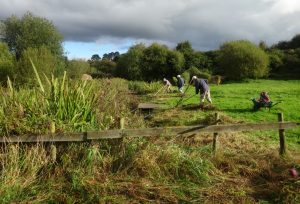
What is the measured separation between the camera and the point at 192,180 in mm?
8414

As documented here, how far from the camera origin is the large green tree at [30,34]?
52438 millimetres

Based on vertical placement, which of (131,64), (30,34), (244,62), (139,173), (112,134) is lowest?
(139,173)

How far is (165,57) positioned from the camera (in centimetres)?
5297

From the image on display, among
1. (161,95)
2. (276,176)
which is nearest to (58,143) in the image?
(276,176)

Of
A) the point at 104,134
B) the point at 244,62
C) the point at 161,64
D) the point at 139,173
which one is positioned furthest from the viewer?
the point at 161,64

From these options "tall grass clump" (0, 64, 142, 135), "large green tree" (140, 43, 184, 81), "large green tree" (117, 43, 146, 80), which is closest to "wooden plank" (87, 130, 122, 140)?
"tall grass clump" (0, 64, 142, 135)

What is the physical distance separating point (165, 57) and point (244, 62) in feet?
36.5

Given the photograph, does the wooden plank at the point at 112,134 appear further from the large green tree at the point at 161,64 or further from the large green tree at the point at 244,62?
the large green tree at the point at 161,64

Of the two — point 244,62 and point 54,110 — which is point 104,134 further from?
point 244,62

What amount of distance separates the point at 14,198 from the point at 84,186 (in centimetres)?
126

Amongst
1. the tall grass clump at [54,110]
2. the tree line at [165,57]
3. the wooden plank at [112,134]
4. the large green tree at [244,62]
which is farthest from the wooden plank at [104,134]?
the large green tree at [244,62]

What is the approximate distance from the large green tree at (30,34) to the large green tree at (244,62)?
2165 cm

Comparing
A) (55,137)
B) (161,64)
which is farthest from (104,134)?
(161,64)

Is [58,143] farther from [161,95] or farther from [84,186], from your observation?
[161,95]
